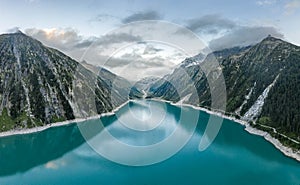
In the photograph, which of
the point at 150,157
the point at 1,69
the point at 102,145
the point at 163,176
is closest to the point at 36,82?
the point at 1,69

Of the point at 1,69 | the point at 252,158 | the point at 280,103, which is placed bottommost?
the point at 252,158

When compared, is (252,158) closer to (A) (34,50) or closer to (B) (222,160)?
(B) (222,160)

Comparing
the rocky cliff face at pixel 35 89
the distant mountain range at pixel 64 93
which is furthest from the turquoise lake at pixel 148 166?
the rocky cliff face at pixel 35 89

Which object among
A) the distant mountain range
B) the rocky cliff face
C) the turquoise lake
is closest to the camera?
the turquoise lake

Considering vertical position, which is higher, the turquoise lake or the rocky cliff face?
the rocky cliff face

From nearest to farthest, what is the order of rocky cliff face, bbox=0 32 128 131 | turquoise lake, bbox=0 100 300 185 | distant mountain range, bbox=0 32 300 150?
turquoise lake, bbox=0 100 300 185 < distant mountain range, bbox=0 32 300 150 < rocky cliff face, bbox=0 32 128 131

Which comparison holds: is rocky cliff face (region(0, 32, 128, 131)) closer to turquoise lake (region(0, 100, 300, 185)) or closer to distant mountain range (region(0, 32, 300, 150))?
distant mountain range (region(0, 32, 300, 150))

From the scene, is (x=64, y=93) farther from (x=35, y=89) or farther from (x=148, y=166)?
(x=148, y=166)

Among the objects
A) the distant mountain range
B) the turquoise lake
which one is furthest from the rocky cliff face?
the turquoise lake

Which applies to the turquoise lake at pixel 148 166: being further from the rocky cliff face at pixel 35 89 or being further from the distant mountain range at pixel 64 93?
the rocky cliff face at pixel 35 89
